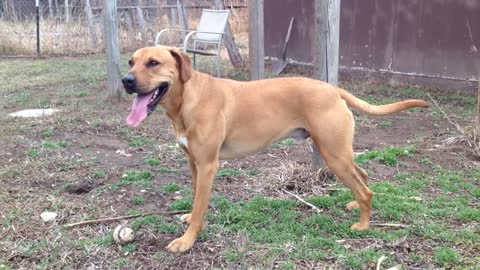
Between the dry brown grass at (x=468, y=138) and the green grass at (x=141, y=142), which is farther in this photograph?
the green grass at (x=141, y=142)

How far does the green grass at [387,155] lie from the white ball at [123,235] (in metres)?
2.37

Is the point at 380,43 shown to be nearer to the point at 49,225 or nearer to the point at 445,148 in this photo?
the point at 445,148

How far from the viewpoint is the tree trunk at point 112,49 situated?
796 centimetres

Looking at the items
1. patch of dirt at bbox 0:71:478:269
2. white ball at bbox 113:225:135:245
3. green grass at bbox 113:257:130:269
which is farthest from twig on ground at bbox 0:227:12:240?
green grass at bbox 113:257:130:269

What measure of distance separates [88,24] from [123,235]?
11.7 m

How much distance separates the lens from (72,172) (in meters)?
5.08

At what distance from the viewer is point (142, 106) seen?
11.2ft

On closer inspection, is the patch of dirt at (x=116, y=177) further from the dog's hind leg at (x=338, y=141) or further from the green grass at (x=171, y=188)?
the dog's hind leg at (x=338, y=141)

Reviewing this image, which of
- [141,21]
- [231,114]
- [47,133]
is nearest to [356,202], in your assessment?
[231,114]

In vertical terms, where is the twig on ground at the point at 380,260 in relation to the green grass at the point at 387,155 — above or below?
above

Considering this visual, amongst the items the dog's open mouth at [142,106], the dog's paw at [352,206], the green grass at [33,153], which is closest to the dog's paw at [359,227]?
the dog's paw at [352,206]

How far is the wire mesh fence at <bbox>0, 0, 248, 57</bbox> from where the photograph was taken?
14.0 metres

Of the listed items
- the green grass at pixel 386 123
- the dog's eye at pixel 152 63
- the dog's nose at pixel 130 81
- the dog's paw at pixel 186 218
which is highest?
the dog's eye at pixel 152 63

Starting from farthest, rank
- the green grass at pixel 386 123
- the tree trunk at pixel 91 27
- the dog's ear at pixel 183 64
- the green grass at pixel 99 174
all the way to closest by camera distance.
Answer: the tree trunk at pixel 91 27 < the green grass at pixel 386 123 < the green grass at pixel 99 174 < the dog's ear at pixel 183 64
